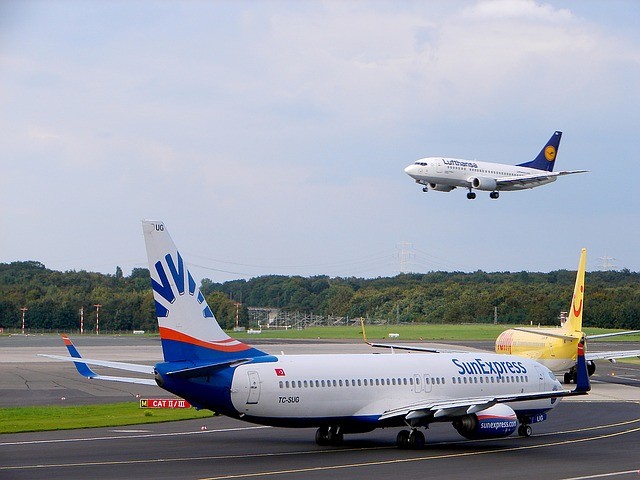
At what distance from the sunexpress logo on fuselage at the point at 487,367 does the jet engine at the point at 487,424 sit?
2.82 m

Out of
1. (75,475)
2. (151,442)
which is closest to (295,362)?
(151,442)

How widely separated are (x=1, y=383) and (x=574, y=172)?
38.8 m

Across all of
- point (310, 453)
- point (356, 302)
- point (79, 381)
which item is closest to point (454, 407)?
point (310, 453)

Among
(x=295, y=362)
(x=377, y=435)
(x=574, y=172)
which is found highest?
(x=574, y=172)

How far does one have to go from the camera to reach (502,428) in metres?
33.0

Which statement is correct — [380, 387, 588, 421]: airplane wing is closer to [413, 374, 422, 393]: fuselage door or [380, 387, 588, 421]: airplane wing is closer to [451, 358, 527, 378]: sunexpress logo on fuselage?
[413, 374, 422, 393]: fuselage door

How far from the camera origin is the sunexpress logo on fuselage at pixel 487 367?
36.0 meters

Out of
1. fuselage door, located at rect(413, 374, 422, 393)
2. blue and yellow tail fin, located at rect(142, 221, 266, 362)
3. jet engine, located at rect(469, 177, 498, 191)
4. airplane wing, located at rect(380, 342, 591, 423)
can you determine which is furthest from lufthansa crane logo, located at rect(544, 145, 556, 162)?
blue and yellow tail fin, located at rect(142, 221, 266, 362)

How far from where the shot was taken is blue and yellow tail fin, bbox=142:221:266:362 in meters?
30.0

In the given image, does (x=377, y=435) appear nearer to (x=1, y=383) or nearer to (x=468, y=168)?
(x=1, y=383)

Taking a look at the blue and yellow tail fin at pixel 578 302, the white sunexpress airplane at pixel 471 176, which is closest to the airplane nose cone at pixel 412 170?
the white sunexpress airplane at pixel 471 176

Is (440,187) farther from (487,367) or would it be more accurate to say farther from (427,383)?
(427,383)

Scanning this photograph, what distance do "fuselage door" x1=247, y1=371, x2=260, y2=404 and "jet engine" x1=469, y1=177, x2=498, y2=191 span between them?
4450 cm

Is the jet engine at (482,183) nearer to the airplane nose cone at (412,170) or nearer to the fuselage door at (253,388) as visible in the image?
the airplane nose cone at (412,170)
